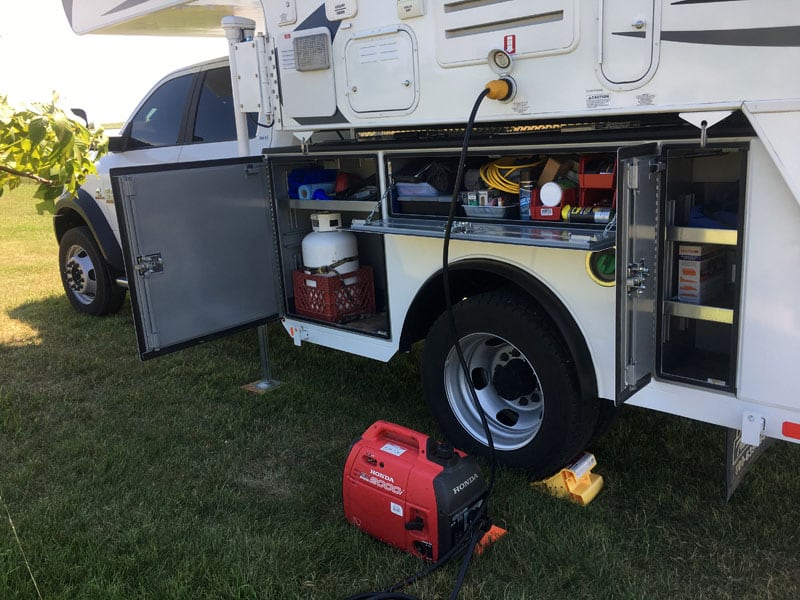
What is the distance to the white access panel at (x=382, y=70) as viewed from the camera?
3389 mm

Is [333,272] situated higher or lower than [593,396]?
higher

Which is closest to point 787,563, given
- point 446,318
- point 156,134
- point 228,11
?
point 446,318

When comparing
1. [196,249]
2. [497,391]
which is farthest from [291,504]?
[196,249]

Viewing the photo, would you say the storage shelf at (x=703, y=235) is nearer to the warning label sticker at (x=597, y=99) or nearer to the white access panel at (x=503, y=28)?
the warning label sticker at (x=597, y=99)

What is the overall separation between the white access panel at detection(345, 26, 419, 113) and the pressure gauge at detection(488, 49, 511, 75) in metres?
0.45

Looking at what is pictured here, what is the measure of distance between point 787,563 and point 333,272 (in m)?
2.79

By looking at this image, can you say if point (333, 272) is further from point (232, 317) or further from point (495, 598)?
point (495, 598)

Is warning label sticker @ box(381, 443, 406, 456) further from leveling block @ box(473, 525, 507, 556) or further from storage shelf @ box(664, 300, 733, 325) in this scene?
storage shelf @ box(664, 300, 733, 325)

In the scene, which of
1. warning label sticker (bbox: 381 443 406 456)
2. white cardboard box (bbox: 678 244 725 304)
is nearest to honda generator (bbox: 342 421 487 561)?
warning label sticker (bbox: 381 443 406 456)

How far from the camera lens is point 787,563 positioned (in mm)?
2779

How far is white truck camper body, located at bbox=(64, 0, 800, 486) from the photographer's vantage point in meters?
2.55

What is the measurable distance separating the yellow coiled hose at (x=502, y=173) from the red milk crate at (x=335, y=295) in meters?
1.30

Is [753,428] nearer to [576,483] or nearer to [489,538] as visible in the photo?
[576,483]

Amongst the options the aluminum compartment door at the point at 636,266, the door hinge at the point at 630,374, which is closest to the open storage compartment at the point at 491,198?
the aluminum compartment door at the point at 636,266
